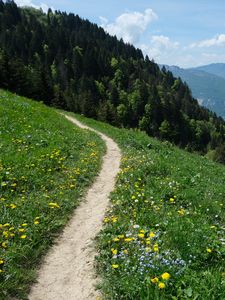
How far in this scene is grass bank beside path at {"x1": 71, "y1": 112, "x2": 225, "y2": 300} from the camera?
6.54 meters

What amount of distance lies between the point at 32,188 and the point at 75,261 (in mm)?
4539

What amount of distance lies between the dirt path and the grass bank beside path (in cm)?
34

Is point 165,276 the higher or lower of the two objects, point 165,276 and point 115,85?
the lower

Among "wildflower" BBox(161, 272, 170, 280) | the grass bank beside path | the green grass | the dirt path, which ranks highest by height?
"wildflower" BBox(161, 272, 170, 280)

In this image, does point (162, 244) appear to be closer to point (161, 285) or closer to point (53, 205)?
point (161, 285)

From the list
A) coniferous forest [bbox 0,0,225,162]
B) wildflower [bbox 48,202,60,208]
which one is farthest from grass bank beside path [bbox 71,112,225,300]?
coniferous forest [bbox 0,0,225,162]

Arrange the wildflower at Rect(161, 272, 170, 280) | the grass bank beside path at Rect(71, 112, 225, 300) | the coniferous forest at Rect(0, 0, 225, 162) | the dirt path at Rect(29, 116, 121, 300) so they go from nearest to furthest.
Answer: the wildflower at Rect(161, 272, 170, 280) < the grass bank beside path at Rect(71, 112, 225, 300) < the dirt path at Rect(29, 116, 121, 300) < the coniferous forest at Rect(0, 0, 225, 162)

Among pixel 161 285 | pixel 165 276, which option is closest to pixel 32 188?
pixel 165 276

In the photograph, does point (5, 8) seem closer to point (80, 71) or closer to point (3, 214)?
point (80, 71)

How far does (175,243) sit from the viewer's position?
8070 mm

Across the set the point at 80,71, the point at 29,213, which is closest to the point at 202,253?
the point at 29,213

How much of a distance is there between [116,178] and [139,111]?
433 ft

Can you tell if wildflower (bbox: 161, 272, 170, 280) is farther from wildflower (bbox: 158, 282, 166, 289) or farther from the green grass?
the green grass

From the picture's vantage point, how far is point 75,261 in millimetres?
8289
